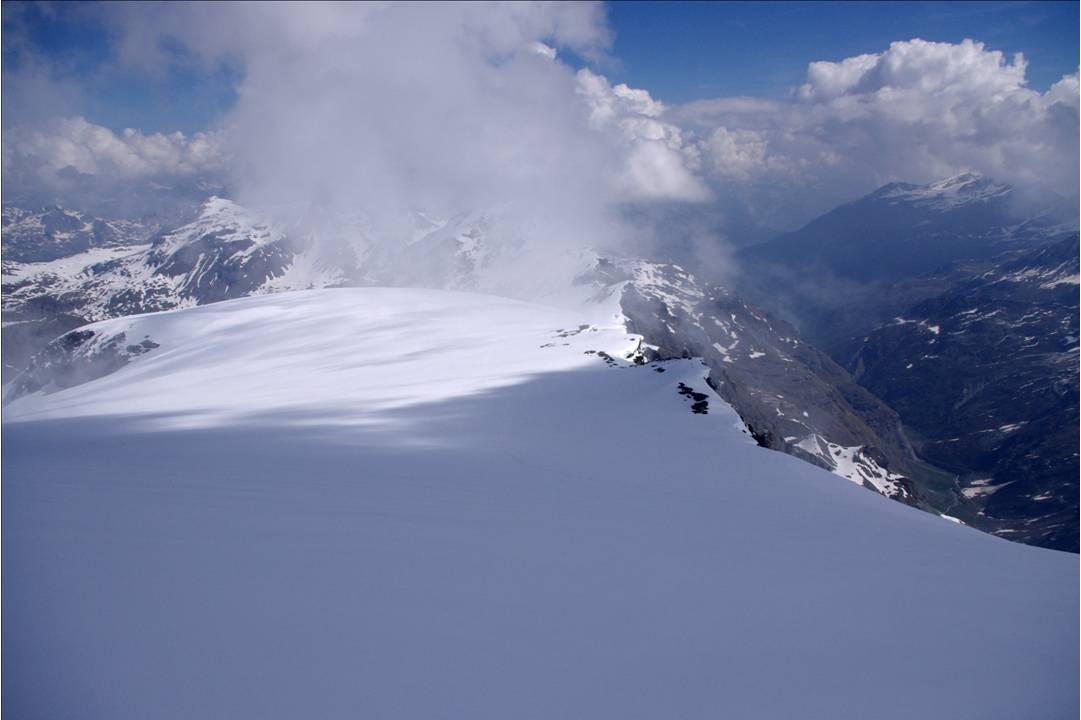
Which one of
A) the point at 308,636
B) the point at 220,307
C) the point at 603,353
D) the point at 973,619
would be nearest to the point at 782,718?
the point at 973,619

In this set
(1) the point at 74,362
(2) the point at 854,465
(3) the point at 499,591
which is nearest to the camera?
(3) the point at 499,591

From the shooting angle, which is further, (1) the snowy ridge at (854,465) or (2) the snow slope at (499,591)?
(1) the snowy ridge at (854,465)

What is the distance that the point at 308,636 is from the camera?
20.6 ft

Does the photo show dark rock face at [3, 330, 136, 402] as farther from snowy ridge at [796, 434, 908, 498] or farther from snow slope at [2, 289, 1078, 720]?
snowy ridge at [796, 434, 908, 498]

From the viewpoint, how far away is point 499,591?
7.55 m

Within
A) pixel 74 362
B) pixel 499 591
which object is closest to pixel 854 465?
pixel 74 362

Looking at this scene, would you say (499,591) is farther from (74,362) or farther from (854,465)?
(854,465)

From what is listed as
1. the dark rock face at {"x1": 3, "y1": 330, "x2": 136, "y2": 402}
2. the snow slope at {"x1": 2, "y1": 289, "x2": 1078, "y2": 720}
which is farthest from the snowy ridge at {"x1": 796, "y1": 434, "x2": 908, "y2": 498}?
the dark rock face at {"x1": 3, "y1": 330, "x2": 136, "y2": 402}

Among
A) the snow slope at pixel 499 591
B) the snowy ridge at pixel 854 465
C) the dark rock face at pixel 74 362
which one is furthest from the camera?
the snowy ridge at pixel 854 465

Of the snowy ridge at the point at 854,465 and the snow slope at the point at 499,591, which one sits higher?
the snow slope at the point at 499,591

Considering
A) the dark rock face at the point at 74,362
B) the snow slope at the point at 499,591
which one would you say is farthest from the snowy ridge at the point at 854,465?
the dark rock face at the point at 74,362

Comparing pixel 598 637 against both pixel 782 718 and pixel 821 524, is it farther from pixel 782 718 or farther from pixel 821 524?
pixel 821 524

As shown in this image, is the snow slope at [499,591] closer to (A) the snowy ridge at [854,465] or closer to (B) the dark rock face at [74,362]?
(B) the dark rock face at [74,362]

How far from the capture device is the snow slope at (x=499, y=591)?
5.70 m
